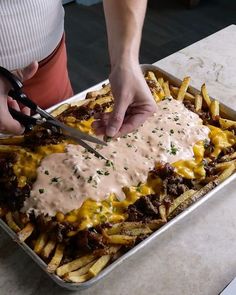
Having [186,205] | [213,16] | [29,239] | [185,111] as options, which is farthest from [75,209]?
[213,16]

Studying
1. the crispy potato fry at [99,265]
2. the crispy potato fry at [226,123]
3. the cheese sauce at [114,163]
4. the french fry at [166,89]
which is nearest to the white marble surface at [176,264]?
the crispy potato fry at [99,265]

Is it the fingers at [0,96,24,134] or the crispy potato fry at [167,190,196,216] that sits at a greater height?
the fingers at [0,96,24,134]

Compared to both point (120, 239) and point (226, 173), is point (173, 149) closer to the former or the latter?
point (226, 173)

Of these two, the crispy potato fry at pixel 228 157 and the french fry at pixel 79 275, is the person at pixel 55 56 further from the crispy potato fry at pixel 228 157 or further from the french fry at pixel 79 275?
the french fry at pixel 79 275

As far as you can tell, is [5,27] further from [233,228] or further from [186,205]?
[233,228]

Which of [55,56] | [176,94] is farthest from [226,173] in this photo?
[55,56]

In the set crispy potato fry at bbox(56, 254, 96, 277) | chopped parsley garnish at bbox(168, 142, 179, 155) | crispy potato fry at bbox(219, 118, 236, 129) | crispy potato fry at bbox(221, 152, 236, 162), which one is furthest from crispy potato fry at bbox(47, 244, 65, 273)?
crispy potato fry at bbox(219, 118, 236, 129)

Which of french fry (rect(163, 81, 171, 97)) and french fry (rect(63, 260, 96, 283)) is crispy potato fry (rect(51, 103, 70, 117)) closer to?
french fry (rect(163, 81, 171, 97))
